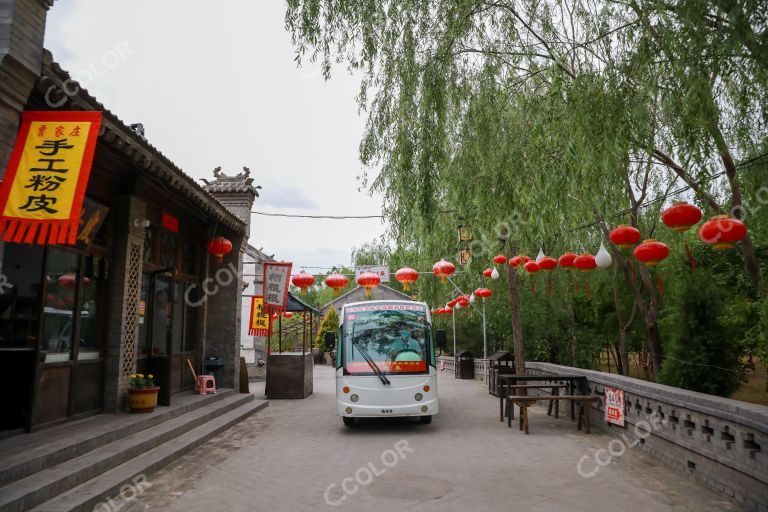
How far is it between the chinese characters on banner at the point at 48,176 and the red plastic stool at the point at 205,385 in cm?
711

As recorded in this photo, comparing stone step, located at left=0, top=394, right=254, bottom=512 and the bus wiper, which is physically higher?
the bus wiper

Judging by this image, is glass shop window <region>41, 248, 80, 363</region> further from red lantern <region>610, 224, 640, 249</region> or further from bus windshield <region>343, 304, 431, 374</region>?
red lantern <region>610, 224, 640, 249</region>

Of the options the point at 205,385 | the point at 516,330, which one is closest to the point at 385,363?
the point at 205,385

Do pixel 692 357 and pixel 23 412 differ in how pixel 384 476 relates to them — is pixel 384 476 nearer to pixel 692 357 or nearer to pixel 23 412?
pixel 23 412

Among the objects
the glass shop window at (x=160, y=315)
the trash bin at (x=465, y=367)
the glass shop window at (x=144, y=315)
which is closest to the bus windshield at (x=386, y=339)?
the glass shop window at (x=160, y=315)

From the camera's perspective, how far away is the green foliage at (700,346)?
779 centimetres

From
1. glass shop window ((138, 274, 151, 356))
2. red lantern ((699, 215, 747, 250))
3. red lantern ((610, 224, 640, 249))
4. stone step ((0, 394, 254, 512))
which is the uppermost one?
red lantern ((610, 224, 640, 249))

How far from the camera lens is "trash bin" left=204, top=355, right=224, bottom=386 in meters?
12.0

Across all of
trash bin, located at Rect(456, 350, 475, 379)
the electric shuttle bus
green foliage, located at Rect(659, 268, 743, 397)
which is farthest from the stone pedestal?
trash bin, located at Rect(456, 350, 475, 379)

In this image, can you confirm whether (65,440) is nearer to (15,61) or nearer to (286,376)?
(15,61)

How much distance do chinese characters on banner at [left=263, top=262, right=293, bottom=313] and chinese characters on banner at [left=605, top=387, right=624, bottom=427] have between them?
8.17m

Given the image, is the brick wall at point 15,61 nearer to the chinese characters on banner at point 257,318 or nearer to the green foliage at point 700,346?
the green foliage at point 700,346

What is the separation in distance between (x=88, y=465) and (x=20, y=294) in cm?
242

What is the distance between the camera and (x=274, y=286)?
534 inches
